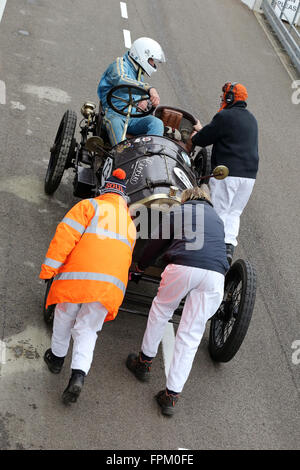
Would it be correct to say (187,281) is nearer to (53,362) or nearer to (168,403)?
(168,403)

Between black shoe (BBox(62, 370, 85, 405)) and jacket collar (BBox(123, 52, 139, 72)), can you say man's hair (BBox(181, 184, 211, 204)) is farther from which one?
jacket collar (BBox(123, 52, 139, 72))

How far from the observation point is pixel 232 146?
8.12m

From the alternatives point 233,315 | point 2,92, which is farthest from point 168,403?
point 2,92

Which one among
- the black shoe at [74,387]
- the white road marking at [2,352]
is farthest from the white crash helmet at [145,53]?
the black shoe at [74,387]

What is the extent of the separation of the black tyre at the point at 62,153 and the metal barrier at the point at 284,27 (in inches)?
415

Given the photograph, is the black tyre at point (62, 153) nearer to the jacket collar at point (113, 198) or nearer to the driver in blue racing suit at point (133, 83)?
the driver in blue racing suit at point (133, 83)

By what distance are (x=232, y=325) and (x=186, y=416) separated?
1.14 metres

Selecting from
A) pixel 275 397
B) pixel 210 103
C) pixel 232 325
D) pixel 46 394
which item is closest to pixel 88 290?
pixel 46 394

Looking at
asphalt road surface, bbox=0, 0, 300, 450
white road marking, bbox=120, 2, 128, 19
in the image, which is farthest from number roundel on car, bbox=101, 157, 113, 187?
white road marking, bbox=120, 2, 128, 19

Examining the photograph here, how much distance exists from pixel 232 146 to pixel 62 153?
2.10 metres

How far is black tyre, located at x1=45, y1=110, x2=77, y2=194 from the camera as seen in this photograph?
26.2 ft

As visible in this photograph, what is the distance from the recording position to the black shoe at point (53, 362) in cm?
569

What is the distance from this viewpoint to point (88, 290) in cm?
518
